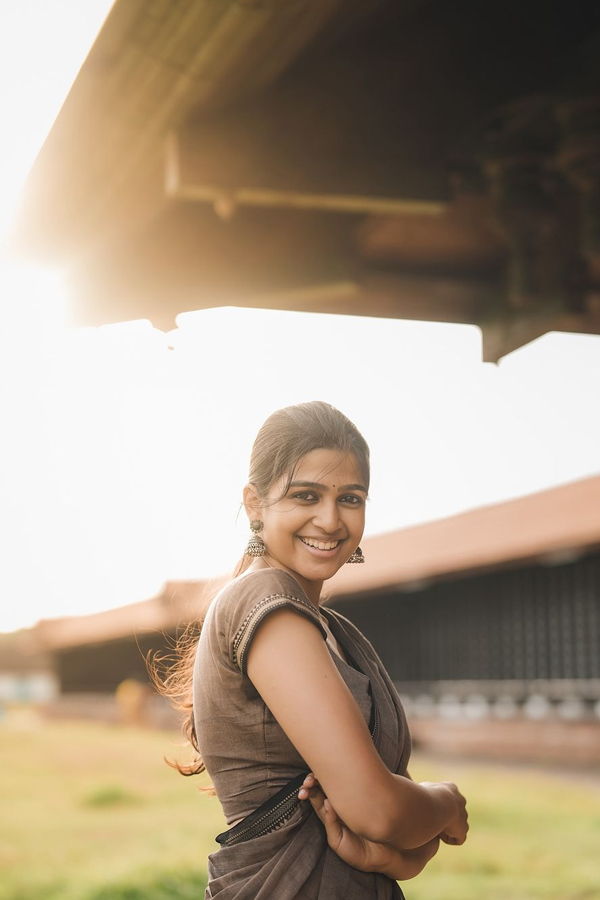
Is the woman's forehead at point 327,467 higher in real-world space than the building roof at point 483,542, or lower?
higher

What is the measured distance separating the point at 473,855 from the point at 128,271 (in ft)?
14.6

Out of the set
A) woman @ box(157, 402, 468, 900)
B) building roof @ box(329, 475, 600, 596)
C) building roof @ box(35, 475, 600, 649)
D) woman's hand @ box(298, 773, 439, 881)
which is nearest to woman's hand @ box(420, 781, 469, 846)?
woman @ box(157, 402, 468, 900)

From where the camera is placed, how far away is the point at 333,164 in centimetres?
189

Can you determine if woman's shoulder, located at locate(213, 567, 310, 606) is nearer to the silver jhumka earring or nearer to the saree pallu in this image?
the silver jhumka earring

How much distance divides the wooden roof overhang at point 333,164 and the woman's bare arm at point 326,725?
0.82 metres

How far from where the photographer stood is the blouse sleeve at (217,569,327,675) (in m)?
1.25

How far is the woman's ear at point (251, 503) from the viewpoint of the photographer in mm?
1437

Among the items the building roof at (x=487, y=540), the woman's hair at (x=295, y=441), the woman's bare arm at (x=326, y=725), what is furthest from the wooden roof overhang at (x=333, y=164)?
the building roof at (x=487, y=540)

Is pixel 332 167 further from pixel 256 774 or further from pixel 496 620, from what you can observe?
pixel 496 620

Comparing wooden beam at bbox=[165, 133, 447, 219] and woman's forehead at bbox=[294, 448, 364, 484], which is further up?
wooden beam at bbox=[165, 133, 447, 219]

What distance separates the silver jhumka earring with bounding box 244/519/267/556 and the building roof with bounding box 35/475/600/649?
425cm

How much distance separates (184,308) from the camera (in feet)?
7.02

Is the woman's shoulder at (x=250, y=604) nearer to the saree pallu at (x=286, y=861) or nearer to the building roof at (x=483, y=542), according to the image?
the saree pallu at (x=286, y=861)

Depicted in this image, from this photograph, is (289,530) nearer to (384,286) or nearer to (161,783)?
(384,286)
